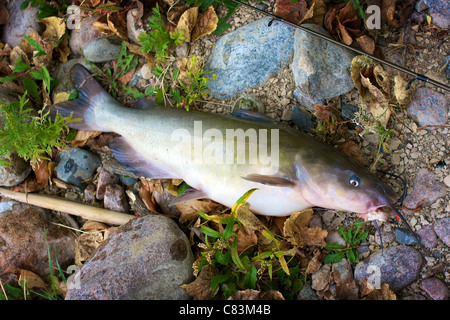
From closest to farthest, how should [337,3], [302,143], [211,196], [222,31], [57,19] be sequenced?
[302,143], [211,196], [337,3], [222,31], [57,19]

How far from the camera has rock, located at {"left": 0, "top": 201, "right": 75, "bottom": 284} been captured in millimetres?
3008

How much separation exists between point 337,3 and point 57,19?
2.60 metres

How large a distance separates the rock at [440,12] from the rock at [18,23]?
352cm

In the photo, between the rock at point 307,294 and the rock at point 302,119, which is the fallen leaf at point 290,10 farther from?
the rock at point 307,294

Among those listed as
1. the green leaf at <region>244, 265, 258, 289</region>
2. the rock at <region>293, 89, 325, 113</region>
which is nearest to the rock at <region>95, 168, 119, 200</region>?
the green leaf at <region>244, 265, 258, 289</region>

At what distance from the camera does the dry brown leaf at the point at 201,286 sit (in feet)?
8.28

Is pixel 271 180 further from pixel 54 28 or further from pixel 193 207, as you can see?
pixel 54 28

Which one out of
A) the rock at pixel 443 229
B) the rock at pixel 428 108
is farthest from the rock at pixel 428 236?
the rock at pixel 428 108

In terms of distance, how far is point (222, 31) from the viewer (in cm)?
313

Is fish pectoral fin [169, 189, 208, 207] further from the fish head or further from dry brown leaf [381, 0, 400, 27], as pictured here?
dry brown leaf [381, 0, 400, 27]

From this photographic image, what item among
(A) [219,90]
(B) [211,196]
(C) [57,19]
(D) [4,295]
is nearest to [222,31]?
(A) [219,90]

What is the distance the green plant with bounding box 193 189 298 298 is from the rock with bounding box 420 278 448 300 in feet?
2.82

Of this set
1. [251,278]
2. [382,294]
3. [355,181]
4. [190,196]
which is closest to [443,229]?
[382,294]

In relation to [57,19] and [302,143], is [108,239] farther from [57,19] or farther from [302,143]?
[57,19]
